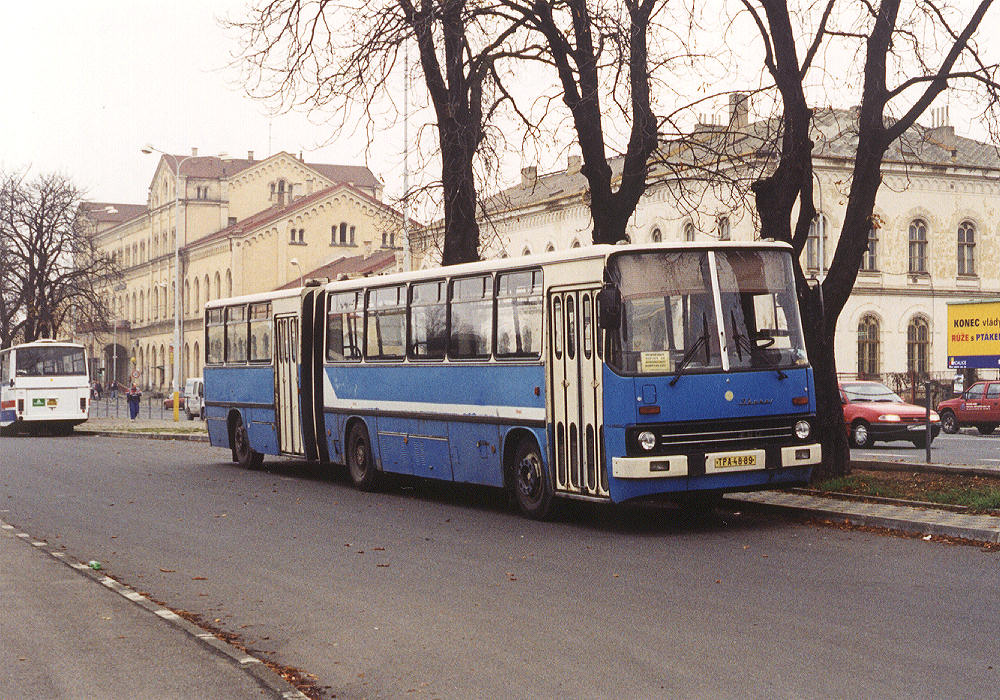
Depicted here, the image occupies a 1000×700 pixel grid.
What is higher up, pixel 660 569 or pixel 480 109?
pixel 480 109

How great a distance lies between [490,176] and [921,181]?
1725 inches

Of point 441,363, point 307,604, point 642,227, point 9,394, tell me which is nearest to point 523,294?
point 441,363

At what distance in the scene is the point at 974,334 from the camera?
155 feet

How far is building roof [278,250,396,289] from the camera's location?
8306 cm

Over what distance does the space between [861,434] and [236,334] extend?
14.4 meters

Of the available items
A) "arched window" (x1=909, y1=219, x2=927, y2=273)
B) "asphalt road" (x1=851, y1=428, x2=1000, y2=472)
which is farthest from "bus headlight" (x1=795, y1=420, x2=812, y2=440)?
"arched window" (x1=909, y1=219, x2=927, y2=273)

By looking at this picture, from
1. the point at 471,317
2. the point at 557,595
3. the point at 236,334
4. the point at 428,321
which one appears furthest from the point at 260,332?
the point at 557,595

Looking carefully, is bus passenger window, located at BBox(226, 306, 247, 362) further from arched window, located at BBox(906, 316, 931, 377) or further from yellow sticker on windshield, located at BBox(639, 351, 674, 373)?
arched window, located at BBox(906, 316, 931, 377)

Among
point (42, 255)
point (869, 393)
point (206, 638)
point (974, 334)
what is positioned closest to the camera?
point (206, 638)

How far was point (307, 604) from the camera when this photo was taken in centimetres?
1009

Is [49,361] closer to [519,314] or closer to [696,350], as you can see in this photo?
Result: [519,314]

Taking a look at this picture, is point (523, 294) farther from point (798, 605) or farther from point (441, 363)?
point (798, 605)

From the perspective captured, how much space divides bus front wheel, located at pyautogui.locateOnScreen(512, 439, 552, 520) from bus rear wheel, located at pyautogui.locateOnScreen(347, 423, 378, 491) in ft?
14.4

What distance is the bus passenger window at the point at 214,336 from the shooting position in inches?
1045
